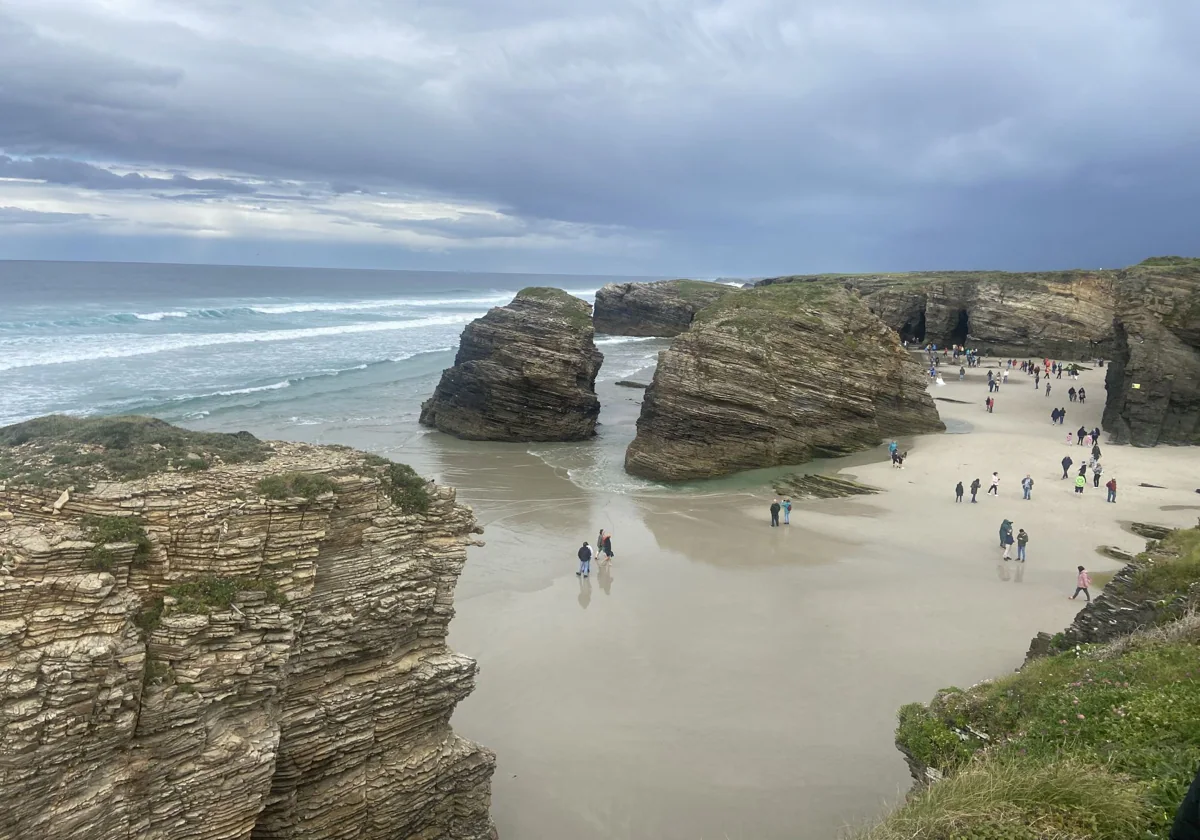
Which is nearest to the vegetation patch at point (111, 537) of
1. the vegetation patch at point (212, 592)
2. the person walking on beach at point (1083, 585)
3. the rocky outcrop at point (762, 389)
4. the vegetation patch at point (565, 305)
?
the vegetation patch at point (212, 592)

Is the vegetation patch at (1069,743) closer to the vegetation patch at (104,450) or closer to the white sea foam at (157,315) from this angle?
the vegetation patch at (104,450)

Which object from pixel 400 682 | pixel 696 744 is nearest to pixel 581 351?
pixel 696 744

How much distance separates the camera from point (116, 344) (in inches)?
2601

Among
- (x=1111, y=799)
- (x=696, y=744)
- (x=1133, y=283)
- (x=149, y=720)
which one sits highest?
(x=1133, y=283)

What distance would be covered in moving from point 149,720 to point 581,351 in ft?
95.2

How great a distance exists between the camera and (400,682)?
31.7 feet

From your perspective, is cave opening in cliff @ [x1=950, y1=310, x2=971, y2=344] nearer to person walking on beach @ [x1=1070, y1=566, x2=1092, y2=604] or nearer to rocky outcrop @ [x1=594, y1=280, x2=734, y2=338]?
rocky outcrop @ [x1=594, y1=280, x2=734, y2=338]

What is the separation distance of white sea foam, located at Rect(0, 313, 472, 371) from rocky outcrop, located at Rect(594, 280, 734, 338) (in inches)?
1113

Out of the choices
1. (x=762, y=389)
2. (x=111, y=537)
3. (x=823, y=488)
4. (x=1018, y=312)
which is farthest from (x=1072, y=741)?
(x=1018, y=312)

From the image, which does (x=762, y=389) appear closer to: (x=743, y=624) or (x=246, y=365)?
(x=743, y=624)

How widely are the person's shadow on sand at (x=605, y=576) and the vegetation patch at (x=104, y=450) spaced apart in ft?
37.4

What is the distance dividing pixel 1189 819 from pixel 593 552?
60.7 ft

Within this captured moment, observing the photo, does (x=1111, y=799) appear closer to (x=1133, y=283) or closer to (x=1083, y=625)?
(x=1083, y=625)

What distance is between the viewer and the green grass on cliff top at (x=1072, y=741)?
6051 mm
